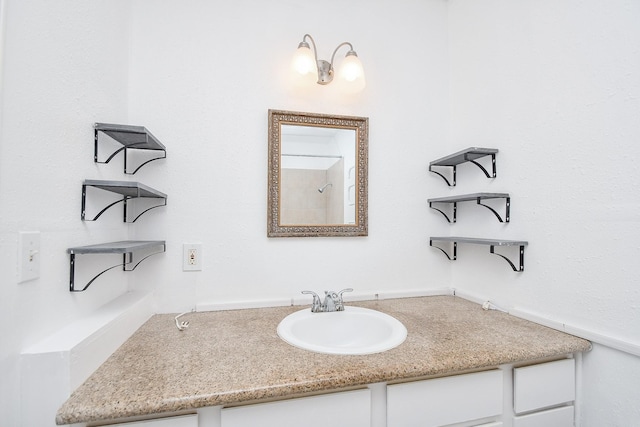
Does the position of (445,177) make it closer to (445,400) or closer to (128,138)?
(445,400)

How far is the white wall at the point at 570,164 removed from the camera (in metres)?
0.88

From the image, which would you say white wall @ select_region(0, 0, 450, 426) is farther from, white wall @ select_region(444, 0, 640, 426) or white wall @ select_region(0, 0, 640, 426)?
white wall @ select_region(444, 0, 640, 426)

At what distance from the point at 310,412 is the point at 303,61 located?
52.9 inches

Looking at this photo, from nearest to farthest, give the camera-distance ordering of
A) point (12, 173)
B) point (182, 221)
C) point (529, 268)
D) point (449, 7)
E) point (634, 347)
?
point (12, 173), point (634, 347), point (529, 268), point (182, 221), point (449, 7)

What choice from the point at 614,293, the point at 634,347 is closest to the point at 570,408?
the point at 634,347

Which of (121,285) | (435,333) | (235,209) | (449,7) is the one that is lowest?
→ (435,333)

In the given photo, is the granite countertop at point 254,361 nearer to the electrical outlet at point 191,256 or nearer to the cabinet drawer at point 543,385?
the cabinet drawer at point 543,385

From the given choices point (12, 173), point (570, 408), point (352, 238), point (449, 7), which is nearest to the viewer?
point (12, 173)

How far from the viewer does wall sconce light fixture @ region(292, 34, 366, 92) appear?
1325 mm

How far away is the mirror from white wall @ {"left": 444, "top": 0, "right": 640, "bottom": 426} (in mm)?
594

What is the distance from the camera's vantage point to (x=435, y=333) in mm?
1060

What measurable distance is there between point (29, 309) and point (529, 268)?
1627mm

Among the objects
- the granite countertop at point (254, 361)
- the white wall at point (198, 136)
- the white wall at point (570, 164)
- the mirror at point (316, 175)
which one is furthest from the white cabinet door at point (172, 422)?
the white wall at point (570, 164)

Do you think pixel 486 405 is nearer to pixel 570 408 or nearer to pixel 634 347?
pixel 570 408
